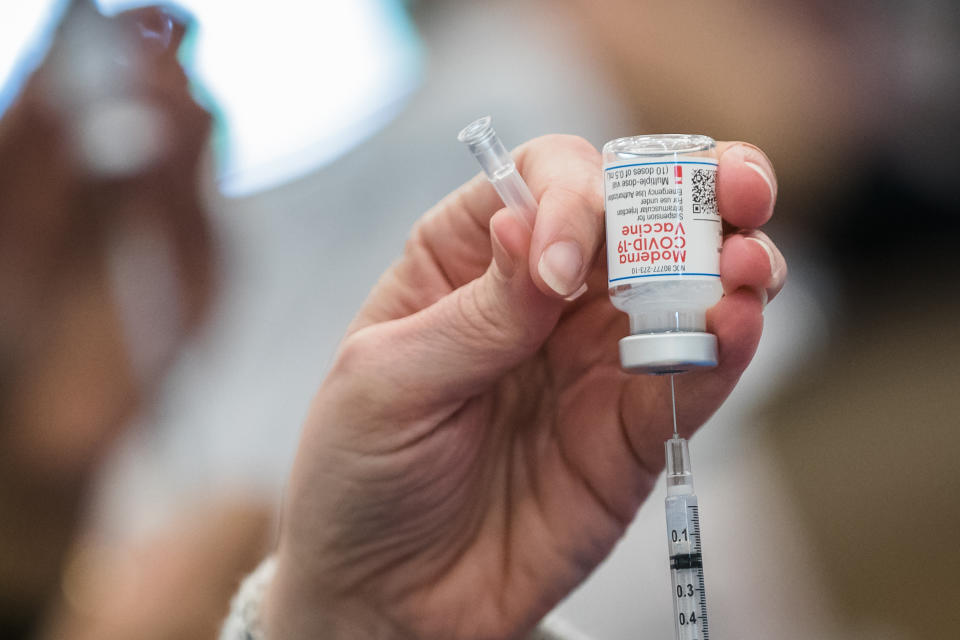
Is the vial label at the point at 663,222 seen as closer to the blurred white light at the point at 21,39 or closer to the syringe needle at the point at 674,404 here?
the syringe needle at the point at 674,404

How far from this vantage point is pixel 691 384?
733mm

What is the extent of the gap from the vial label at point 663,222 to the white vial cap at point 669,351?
0.15 ft

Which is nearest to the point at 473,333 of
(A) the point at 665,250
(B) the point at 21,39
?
(A) the point at 665,250

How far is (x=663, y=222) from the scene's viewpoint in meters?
0.63

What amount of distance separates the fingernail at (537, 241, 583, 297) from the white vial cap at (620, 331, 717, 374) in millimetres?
67

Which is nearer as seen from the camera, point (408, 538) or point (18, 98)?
point (408, 538)

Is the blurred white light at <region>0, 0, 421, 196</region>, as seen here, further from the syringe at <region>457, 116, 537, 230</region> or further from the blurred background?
the syringe at <region>457, 116, 537, 230</region>

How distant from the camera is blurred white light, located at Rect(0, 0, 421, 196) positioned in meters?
A: 1.75

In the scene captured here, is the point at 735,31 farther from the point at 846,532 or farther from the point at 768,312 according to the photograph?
the point at 846,532

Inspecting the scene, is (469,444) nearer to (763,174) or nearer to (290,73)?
(763,174)

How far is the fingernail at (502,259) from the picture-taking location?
67 centimetres

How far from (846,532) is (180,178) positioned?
4.84 feet

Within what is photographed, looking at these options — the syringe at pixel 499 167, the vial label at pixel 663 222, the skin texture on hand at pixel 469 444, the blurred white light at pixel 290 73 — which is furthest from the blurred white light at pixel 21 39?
the vial label at pixel 663 222

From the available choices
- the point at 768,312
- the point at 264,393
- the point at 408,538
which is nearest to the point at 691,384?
the point at 408,538
